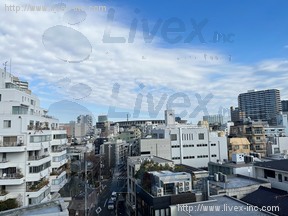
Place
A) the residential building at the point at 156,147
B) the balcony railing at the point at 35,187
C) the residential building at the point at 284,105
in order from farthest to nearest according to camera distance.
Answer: the residential building at the point at 284,105 < the residential building at the point at 156,147 < the balcony railing at the point at 35,187

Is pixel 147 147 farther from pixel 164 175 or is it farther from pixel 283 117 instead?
pixel 283 117

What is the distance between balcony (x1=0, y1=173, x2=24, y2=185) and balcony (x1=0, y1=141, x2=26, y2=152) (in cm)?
120

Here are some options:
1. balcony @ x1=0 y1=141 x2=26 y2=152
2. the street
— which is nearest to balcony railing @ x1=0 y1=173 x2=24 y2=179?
balcony @ x1=0 y1=141 x2=26 y2=152

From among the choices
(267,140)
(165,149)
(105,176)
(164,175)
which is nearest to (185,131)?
(165,149)

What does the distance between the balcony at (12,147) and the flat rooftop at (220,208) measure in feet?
26.9

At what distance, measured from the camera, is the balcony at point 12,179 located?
11.5 m

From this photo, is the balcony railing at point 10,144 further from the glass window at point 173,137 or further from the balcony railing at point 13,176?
the glass window at point 173,137

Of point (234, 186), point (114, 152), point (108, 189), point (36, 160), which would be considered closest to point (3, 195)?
point (36, 160)

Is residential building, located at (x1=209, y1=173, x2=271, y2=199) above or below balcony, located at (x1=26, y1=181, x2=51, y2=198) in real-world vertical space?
above

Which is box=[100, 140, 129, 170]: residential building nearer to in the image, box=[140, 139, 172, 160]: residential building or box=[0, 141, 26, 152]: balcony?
box=[140, 139, 172, 160]: residential building

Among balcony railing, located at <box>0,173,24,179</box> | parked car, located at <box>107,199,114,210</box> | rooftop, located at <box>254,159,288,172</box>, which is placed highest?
rooftop, located at <box>254,159,288,172</box>

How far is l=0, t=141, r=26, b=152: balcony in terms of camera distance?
1173 centimetres

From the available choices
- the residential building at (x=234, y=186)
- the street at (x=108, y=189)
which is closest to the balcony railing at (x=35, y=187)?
the street at (x=108, y=189)

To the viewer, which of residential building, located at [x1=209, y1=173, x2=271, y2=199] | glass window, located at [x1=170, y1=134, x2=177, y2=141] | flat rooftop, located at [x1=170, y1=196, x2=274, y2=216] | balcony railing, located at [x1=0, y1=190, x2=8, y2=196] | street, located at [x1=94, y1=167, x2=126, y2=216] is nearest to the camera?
flat rooftop, located at [x1=170, y1=196, x2=274, y2=216]
